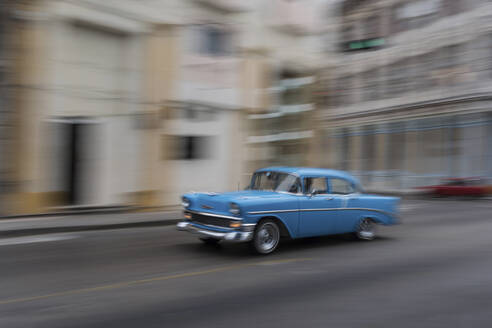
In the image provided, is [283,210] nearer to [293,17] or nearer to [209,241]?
[209,241]

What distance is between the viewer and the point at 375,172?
32469mm

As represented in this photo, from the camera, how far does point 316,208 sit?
8.17 m

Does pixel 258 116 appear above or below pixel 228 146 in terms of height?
above

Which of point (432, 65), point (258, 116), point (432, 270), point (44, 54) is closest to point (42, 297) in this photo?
point (432, 270)

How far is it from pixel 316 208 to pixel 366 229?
170 cm

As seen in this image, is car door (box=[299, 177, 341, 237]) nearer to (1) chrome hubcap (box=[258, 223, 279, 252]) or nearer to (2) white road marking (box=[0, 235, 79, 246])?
(1) chrome hubcap (box=[258, 223, 279, 252])

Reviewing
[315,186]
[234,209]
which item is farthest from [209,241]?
[315,186]

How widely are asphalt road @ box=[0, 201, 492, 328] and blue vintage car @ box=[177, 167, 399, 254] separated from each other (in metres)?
0.37

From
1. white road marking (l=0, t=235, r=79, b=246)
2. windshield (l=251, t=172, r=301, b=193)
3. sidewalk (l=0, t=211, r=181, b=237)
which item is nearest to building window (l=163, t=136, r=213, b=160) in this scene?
sidewalk (l=0, t=211, r=181, b=237)

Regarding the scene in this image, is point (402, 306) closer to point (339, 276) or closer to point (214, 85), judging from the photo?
point (339, 276)

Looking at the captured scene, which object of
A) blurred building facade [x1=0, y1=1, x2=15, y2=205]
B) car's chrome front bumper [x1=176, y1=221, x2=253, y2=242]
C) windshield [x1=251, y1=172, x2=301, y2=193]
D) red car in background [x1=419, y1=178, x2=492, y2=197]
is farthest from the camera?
red car in background [x1=419, y1=178, x2=492, y2=197]

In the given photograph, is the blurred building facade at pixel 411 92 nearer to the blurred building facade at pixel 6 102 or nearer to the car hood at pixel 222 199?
the blurred building facade at pixel 6 102

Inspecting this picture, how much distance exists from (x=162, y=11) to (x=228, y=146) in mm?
5020

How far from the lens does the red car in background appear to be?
21.8 m
